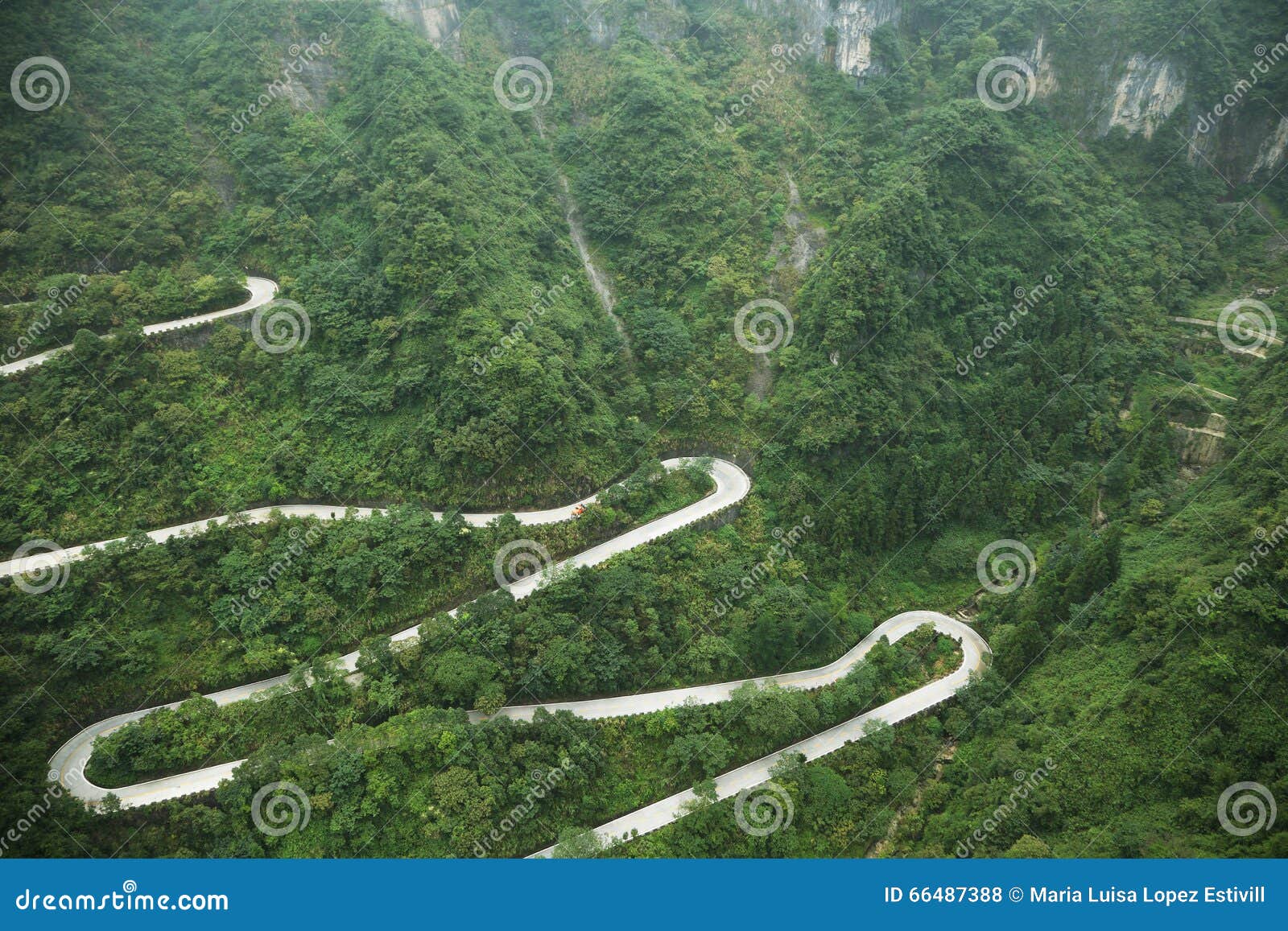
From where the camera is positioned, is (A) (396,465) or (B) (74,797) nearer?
(B) (74,797)

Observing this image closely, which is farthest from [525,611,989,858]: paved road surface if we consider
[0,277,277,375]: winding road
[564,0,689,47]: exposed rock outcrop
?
[564,0,689,47]: exposed rock outcrop

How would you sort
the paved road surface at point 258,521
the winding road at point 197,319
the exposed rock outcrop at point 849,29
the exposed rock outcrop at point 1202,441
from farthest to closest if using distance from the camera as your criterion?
the exposed rock outcrop at point 849,29
the exposed rock outcrop at point 1202,441
the winding road at point 197,319
the paved road surface at point 258,521

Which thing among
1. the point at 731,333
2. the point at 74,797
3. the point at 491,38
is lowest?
the point at 74,797

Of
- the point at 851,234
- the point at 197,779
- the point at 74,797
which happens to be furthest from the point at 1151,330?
the point at 74,797

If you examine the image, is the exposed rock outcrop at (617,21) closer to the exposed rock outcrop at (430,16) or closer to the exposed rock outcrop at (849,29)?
the exposed rock outcrop at (430,16)

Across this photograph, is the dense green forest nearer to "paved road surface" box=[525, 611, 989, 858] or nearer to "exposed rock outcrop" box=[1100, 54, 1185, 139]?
"paved road surface" box=[525, 611, 989, 858]

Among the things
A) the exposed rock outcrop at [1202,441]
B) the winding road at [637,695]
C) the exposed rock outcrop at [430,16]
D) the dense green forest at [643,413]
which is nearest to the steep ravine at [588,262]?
the dense green forest at [643,413]

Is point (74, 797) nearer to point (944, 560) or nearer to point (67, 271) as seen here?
point (67, 271)
